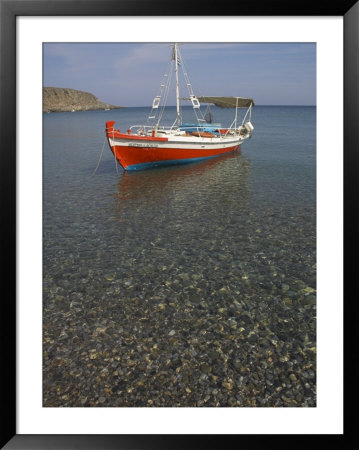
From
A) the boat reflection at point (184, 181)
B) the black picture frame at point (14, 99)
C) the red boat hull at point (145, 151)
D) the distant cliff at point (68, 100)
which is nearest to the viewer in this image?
the black picture frame at point (14, 99)

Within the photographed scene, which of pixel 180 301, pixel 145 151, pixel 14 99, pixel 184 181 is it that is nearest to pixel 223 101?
pixel 145 151

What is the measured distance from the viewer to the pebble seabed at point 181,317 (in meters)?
5.38

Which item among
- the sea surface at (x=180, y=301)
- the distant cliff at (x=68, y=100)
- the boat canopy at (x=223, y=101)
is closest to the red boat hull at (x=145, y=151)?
the boat canopy at (x=223, y=101)

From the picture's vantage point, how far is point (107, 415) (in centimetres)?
380

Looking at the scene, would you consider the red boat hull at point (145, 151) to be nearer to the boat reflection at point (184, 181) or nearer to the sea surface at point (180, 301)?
the boat reflection at point (184, 181)

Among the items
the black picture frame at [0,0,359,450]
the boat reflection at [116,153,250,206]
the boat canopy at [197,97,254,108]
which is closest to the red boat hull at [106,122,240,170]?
the boat reflection at [116,153,250,206]

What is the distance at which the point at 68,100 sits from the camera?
98562 millimetres

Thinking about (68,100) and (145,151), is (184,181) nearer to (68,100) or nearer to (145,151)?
(145,151)

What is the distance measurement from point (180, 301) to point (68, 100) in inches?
3967

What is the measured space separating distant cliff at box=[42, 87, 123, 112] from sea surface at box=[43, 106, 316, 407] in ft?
271

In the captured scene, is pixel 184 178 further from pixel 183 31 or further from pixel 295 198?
pixel 183 31

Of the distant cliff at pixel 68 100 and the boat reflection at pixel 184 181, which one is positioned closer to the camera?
the boat reflection at pixel 184 181

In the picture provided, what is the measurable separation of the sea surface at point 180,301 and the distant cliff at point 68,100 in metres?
82.7

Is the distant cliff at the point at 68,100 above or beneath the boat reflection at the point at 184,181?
above
